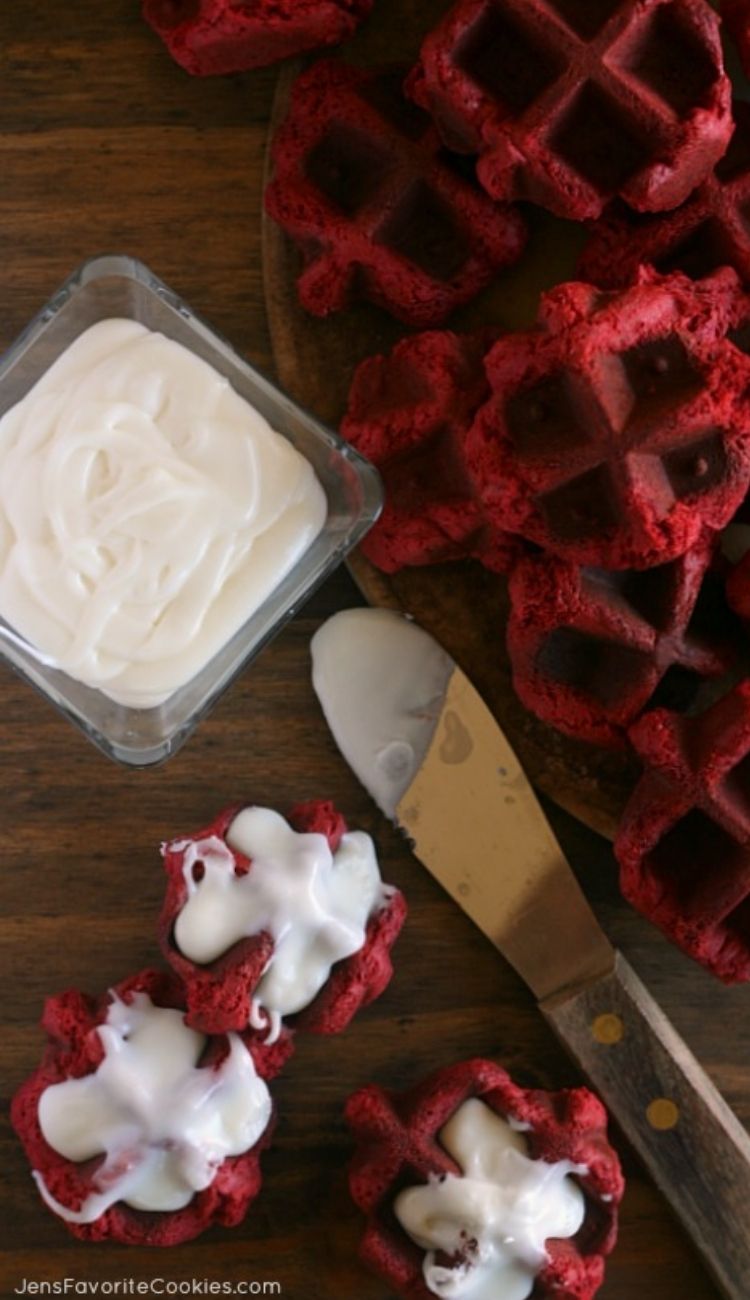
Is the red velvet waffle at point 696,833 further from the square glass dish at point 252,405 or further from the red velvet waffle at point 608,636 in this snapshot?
A: the square glass dish at point 252,405

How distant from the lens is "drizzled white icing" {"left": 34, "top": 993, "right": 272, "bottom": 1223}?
173cm

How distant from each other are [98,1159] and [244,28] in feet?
4.30

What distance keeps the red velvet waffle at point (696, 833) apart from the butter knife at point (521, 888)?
119mm

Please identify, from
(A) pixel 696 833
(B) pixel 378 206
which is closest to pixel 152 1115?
(A) pixel 696 833

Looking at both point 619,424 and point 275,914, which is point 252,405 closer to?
point 619,424

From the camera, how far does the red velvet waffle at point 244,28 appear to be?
5.55 feet

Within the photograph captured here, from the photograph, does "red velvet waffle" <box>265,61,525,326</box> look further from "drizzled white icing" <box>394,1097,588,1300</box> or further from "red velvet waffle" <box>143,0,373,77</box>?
"drizzled white icing" <box>394,1097,588,1300</box>

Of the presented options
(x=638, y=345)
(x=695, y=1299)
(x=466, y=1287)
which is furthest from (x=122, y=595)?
(x=695, y=1299)

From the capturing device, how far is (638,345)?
5.20ft

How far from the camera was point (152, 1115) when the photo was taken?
172 centimetres

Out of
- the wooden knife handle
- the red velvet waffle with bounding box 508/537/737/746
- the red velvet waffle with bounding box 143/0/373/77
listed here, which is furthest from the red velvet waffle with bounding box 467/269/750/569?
the wooden knife handle

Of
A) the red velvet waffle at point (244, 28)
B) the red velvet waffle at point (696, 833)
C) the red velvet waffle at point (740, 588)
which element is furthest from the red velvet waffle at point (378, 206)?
the red velvet waffle at point (696, 833)

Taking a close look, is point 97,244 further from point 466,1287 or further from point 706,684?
point 466,1287

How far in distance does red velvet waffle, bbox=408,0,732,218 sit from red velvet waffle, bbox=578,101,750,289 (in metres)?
0.04
